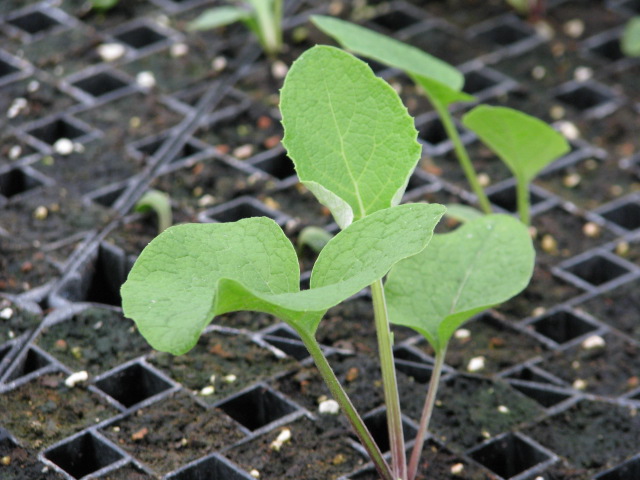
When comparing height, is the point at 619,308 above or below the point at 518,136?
below

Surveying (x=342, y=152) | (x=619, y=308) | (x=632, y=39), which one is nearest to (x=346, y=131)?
(x=342, y=152)

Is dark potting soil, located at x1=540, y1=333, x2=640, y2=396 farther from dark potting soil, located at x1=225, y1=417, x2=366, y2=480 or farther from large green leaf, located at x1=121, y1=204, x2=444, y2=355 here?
large green leaf, located at x1=121, y1=204, x2=444, y2=355

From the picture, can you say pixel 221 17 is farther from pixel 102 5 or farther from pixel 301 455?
pixel 301 455

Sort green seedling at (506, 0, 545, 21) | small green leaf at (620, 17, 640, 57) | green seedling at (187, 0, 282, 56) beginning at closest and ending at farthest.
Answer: green seedling at (187, 0, 282, 56) → small green leaf at (620, 17, 640, 57) → green seedling at (506, 0, 545, 21)

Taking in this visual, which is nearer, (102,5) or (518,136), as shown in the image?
(518,136)

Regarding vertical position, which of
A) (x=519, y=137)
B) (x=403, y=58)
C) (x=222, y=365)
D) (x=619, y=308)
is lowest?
(x=619, y=308)

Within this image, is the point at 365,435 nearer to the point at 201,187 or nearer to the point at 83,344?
the point at 83,344

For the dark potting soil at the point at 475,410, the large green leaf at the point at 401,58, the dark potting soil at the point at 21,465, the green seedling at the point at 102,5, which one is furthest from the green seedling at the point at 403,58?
the green seedling at the point at 102,5

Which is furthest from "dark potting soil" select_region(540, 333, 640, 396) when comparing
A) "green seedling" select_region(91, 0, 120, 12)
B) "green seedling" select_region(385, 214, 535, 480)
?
"green seedling" select_region(91, 0, 120, 12)

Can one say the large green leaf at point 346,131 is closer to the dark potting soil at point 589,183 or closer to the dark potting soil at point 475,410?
the dark potting soil at point 475,410
